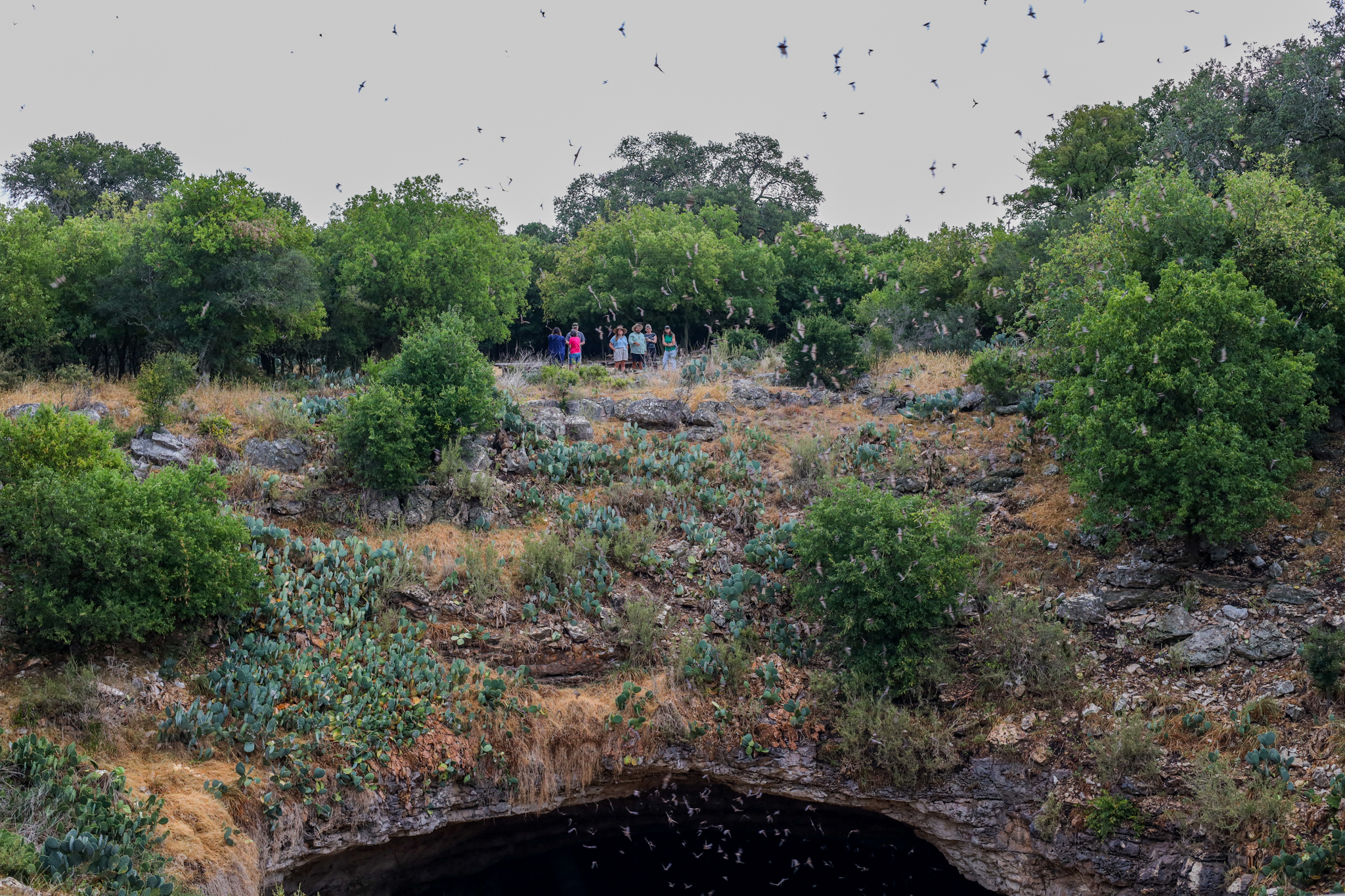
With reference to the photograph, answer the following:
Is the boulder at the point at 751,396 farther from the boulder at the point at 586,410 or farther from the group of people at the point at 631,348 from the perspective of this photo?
the group of people at the point at 631,348

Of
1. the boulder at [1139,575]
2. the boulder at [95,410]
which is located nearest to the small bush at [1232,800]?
the boulder at [1139,575]

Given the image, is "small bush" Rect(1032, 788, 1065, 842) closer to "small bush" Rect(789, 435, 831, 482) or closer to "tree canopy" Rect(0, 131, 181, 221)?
"small bush" Rect(789, 435, 831, 482)

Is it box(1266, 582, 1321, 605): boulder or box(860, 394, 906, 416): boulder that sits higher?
box(860, 394, 906, 416): boulder

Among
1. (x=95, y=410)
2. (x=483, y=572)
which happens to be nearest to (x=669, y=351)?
(x=483, y=572)

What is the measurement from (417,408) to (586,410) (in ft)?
15.8

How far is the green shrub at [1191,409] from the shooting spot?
47.9ft

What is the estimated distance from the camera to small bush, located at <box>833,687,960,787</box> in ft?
46.2

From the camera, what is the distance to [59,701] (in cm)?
1219

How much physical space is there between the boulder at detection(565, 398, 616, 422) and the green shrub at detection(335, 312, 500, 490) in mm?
3003

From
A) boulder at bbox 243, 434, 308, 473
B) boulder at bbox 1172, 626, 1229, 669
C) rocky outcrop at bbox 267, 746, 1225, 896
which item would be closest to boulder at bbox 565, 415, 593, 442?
boulder at bbox 243, 434, 308, 473

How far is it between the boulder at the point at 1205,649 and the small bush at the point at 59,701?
1497 centimetres

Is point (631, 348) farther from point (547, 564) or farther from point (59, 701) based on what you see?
point (59, 701)

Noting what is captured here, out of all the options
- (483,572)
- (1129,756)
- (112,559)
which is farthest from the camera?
(483,572)

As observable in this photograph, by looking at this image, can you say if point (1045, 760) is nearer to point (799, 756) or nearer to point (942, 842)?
point (942, 842)
